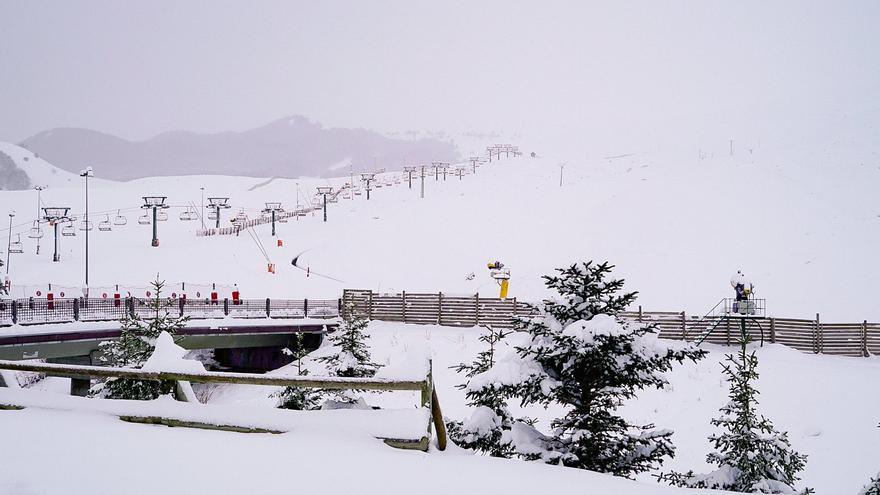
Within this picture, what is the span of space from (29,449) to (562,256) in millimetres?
46570

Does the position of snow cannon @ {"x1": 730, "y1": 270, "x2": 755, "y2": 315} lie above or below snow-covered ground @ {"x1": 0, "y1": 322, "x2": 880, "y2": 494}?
above

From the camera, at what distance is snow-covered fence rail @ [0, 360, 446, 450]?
6932 millimetres

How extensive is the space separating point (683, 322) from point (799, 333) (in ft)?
16.3

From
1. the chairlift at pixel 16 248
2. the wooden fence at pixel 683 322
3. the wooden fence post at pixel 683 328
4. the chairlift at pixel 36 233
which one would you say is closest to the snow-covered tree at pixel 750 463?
the wooden fence at pixel 683 322

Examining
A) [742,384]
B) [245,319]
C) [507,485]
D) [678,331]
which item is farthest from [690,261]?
[507,485]

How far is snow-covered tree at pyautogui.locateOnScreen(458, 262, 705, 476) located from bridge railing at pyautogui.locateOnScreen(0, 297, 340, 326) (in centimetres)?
1746

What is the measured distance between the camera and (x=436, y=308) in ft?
105

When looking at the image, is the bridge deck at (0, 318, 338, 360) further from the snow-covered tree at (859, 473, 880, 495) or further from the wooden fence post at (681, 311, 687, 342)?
the snow-covered tree at (859, 473, 880, 495)

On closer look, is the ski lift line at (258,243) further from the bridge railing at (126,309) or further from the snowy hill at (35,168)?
the snowy hill at (35,168)

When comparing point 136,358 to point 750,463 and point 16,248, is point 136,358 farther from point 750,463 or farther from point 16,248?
point 16,248

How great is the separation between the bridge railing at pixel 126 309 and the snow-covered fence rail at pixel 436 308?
275 centimetres

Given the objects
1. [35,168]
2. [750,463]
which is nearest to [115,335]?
[750,463]

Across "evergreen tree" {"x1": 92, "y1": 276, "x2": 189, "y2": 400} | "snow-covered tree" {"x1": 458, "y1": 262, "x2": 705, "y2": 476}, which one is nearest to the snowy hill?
"evergreen tree" {"x1": 92, "y1": 276, "x2": 189, "y2": 400}

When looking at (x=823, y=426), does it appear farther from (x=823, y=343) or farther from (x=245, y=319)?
(x=245, y=319)
